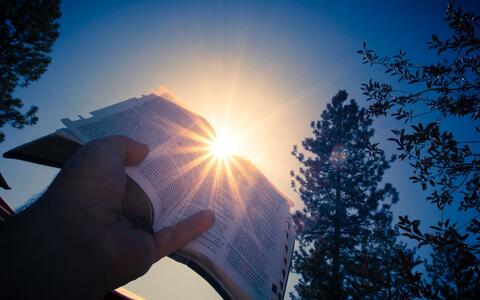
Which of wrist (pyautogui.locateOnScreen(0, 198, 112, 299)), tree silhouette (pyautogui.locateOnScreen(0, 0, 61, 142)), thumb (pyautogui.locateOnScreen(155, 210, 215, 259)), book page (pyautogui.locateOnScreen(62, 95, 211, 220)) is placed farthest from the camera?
tree silhouette (pyautogui.locateOnScreen(0, 0, 61, 142))

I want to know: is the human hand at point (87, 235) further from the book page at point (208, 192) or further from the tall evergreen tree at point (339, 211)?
the tall evergreen tree at point (339, 211)

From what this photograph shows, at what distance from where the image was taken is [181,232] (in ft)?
8.65

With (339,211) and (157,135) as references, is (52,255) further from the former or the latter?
(339,211)

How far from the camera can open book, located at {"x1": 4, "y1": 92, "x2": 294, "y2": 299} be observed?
2.81 meters

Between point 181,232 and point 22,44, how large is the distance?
13.0 metres

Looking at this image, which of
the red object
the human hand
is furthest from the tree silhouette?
the human hand

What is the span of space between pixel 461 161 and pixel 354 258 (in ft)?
31.5

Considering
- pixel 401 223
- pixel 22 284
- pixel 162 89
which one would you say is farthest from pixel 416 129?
pixel 162 89

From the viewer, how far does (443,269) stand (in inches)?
701

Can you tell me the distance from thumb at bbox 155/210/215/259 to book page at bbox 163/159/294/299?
0.11 metres

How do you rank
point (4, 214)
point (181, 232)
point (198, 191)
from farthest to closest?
point (4, 214) → point (198, 191) → point (181, 232)

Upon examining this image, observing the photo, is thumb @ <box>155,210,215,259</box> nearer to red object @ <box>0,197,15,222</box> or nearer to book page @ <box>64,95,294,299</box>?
book page @ <box>64,95,294,299</box>

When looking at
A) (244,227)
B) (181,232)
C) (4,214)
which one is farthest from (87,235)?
(4,214)

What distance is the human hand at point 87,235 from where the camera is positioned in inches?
59.6
